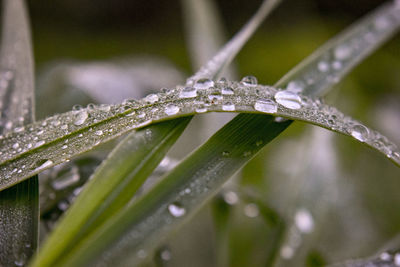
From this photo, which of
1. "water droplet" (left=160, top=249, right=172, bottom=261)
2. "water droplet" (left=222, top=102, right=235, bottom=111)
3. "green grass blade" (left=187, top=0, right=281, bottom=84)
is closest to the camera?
"water droplet" (left=222, top=102, right=235, bottom=111)

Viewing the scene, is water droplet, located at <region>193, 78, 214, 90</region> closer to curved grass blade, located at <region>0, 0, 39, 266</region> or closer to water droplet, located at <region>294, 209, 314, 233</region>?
curved grass blade, located at <region>0, 0, 39, 266</region>

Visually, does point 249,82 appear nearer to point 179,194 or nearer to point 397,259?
point 179,194

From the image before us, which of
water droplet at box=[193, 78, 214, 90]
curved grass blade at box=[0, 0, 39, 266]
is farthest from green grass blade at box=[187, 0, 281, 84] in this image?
curved grass blade at box=[0, 0, 39, 266]

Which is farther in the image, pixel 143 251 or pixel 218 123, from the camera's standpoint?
pixel 218 123

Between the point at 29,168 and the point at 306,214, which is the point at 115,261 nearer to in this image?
the point at 29,168

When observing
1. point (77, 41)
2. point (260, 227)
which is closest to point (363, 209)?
point (260, 227)

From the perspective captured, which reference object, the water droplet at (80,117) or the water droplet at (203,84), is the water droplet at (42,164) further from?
the water droplet at (203,84)

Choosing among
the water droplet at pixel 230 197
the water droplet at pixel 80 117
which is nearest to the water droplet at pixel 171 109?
the water droplet at pixel 80 117
